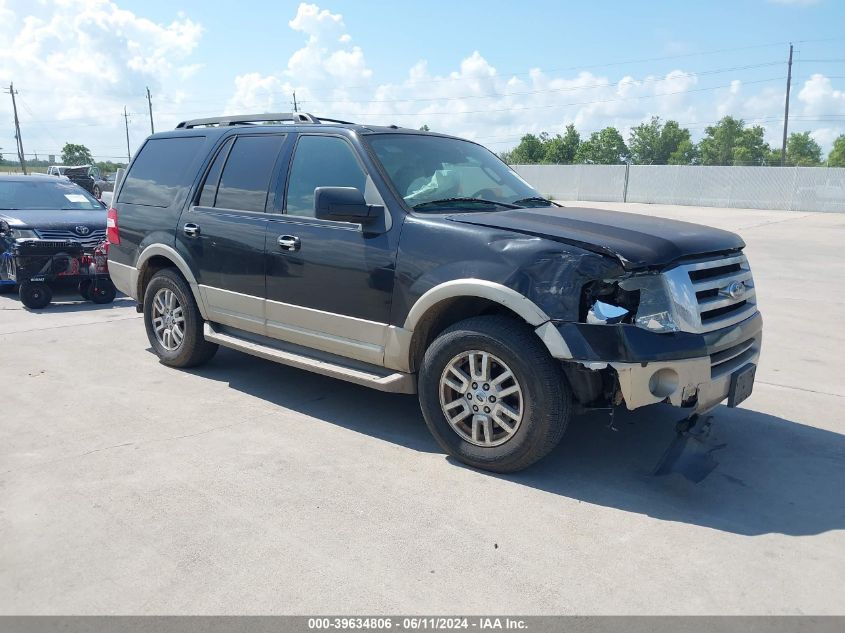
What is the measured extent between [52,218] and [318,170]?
21.1 ft

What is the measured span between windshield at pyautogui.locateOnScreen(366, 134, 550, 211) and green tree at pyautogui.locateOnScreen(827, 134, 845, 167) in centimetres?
11641

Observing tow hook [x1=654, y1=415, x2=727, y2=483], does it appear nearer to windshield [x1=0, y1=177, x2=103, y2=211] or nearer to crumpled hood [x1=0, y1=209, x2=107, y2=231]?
crumpled hood [x1=0, y1=209, x2=107, y2=231]

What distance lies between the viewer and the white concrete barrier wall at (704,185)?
37.5 meters

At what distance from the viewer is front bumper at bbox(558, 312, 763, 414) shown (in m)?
3.63

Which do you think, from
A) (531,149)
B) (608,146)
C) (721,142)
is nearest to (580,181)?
(531,149)

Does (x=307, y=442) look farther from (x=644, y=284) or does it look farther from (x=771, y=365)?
(x=771, y=365)

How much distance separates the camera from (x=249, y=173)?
546 cm

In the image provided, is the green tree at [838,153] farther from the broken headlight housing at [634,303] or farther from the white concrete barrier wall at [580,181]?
the broken headlight housing at [634,303]

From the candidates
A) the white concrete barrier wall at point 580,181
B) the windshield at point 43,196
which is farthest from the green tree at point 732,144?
the windshield at point 43,196

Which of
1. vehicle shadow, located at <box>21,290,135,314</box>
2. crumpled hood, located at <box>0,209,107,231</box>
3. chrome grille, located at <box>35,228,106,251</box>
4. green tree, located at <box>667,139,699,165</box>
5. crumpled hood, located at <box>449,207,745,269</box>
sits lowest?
vehicle shadow, located at <box>21,290,135,314</box>

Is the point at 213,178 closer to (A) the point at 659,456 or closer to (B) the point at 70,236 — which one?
(A) the point at 659,456

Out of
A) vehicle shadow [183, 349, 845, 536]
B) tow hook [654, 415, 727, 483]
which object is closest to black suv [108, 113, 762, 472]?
tow hook [654, 415, 727, 483]

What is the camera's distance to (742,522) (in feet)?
11.7

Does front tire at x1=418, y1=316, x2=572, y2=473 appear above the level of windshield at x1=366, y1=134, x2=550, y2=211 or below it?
below
